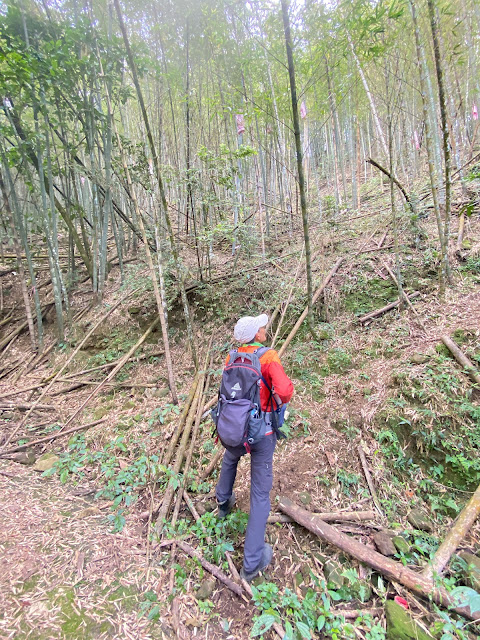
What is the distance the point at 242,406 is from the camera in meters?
1.88

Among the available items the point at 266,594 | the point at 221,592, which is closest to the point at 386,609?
the point at 266,594

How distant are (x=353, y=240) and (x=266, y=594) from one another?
5264 mm

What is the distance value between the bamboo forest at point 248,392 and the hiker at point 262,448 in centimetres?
2

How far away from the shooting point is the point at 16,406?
13.9ft

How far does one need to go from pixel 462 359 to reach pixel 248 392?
221 centimetres

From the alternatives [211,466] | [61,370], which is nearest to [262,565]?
[211,466]

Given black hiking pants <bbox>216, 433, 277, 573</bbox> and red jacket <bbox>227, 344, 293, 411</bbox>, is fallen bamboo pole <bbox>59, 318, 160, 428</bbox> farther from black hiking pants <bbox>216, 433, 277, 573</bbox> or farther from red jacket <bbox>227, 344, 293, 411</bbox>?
red jacket <bbox>227, 344, 293, 411</bbox>

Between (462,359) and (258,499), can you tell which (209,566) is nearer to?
(258,499)

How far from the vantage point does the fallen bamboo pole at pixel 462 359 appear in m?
2.57

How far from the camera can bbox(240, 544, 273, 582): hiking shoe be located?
191 centimetres

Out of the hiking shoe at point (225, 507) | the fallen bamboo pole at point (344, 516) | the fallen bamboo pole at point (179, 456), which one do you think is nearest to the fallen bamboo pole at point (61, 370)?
the fallen bamboo pole at point (179, 456)

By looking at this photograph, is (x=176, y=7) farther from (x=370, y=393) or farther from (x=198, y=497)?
(x=198, y=497)

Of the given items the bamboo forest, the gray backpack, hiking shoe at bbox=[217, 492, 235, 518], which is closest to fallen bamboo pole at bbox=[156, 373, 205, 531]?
the bamboo forest

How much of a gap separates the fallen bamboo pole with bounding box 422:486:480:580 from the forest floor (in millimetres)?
90
